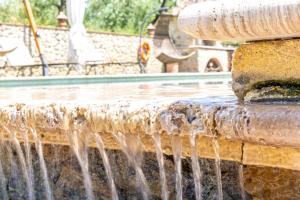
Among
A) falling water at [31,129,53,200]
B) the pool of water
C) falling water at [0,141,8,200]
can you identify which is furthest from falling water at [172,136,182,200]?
falling water at [0,141,8,200]

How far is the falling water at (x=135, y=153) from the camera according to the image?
2041 mm

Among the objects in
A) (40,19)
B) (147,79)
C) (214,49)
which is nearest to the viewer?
(147,79)

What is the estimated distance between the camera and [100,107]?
6.59 ft

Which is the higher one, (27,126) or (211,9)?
(211,9)

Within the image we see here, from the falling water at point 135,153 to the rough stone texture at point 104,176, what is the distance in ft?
0.08

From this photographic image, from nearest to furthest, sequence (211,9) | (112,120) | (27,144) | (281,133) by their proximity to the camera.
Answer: (281,133), (211,9), (112,120), (27,144)

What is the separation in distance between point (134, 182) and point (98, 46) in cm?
1632

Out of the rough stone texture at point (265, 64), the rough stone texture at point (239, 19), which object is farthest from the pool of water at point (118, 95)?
the rough stone texture at point (239, 19)

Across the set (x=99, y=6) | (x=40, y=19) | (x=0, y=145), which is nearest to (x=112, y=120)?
(x=0, y=145)

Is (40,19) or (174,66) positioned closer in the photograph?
(174,66)

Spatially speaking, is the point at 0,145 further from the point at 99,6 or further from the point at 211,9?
the point at 99,6

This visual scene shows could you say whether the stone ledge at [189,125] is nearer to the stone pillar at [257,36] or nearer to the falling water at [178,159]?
the falling water at [178,159]

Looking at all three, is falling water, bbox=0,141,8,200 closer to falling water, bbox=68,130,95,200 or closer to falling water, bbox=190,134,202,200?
falling water, bbox=68,130,95,200

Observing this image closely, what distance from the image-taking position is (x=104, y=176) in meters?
2.45
